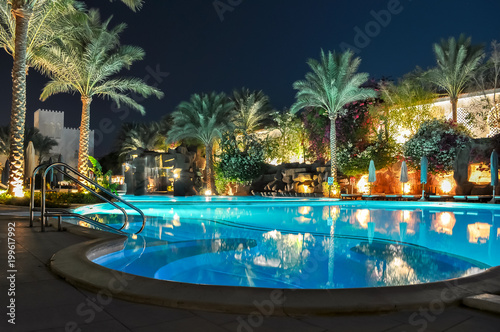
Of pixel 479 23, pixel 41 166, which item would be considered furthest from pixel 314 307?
pixel 479 23

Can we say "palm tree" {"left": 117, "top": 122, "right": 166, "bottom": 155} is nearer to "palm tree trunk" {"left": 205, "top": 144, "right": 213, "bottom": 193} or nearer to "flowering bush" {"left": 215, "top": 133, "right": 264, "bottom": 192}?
"palm tree trunk" {"left": 205, "top": 144, "right": 213, "bottom": 193}

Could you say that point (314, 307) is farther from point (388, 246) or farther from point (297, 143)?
point (297, 143)

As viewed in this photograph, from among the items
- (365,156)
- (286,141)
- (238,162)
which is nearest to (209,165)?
(238,162)

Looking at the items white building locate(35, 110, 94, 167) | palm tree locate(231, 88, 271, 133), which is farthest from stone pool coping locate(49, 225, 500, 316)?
white building locate(35, 110, 94, 167)

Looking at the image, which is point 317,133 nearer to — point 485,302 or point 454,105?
point 454,105

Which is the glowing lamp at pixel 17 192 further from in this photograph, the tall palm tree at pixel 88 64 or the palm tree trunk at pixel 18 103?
the tall palm tree at pixel 88 64

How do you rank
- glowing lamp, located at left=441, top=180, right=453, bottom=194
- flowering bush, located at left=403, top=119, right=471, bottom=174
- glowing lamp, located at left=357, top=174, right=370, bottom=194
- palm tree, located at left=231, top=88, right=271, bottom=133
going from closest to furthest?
1. flowering bush, located at left=403, top=119, right=471, bottom=174
2. glowing lamp, located at left=441, top=180, right=453, bottom=194
3. glowing lamp, located at left=357, top=174, right=370, bottom=194
4. palm tree, located at left=231, top=88, right=271, bottom=133

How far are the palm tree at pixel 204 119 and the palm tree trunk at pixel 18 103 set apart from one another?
46.4 feet

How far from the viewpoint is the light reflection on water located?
509 centimetres

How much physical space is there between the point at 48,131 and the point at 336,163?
3894 centimetres

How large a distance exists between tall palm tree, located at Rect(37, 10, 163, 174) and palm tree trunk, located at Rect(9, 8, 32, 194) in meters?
3.14

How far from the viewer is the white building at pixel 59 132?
162 feet

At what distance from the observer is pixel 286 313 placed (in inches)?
106

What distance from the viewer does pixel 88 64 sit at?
755 inches
